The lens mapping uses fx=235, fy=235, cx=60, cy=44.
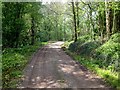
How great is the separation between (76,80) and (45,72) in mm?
3535

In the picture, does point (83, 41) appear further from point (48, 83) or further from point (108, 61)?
→ point (48, 83)

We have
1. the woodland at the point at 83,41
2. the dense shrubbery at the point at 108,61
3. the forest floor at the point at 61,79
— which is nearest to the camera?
the forest floor at the point at 61,79

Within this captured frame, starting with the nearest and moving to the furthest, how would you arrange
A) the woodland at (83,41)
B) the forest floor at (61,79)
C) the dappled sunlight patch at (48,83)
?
the dappled sunlight patch at (48,83) → the forest floor at (61,79) → the woodland at (83,41)

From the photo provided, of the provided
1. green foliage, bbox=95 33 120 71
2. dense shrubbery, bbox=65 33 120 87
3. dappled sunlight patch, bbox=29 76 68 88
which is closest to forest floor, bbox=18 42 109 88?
dappled sunlight patch, bbox=29 76 68 88

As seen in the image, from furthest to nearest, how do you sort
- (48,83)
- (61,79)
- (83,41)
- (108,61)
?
(83,41)
(108,61)
(61,79)
(48,83)

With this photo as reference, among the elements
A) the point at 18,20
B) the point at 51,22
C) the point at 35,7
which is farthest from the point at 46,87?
the point at 51,22

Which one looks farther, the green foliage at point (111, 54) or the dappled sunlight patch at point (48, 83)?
the green foliage at point (111, 54)

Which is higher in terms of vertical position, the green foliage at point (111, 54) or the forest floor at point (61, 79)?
the green foliage at point (111, 54)

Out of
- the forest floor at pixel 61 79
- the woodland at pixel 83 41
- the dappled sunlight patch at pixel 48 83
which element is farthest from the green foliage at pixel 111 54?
the dappled sunlight patch at pixel 48 83

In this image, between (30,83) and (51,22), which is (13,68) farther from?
(51,22)

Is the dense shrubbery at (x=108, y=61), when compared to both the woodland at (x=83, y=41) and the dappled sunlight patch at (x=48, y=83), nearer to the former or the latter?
the woodland at (x=83, y=41)

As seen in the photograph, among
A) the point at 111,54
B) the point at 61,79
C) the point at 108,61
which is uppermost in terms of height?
the point at 111,54

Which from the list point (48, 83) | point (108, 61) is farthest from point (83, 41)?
point (48, 83)

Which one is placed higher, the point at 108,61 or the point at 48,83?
the point at 108,61
